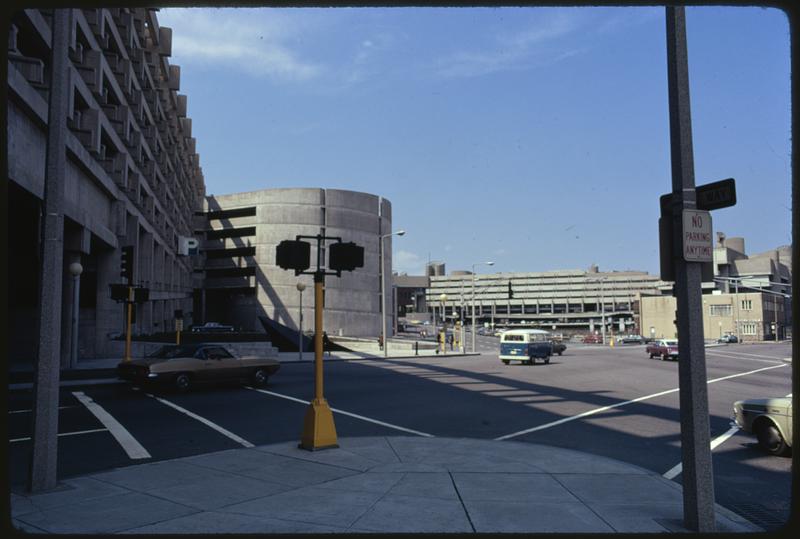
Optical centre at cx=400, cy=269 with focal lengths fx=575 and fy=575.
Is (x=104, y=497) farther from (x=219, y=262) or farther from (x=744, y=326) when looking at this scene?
(x=744, y=326)

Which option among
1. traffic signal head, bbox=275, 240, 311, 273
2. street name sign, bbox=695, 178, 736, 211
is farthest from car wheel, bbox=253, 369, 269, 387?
A: street name sign, bbox=695, 178, 736, 211

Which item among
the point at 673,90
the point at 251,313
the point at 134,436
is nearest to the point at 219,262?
the point at 251,313

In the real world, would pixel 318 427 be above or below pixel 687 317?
below

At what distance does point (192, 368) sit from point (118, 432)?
662 centimetres

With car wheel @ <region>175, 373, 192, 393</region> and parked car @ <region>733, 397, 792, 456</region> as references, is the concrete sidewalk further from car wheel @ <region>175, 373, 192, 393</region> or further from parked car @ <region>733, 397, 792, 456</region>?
car wheel @ <region>175, 373, 192, 393</region>

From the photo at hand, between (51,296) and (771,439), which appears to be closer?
(51,296)

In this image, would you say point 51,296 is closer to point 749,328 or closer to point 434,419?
point 434,419

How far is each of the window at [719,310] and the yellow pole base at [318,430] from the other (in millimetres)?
113238

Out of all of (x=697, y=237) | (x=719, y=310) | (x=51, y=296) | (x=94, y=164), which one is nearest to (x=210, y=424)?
(x=51, y=296)

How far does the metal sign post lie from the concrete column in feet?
23.1

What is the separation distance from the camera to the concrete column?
690 centimetres

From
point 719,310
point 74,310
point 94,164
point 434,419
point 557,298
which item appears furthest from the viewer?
point 557,298

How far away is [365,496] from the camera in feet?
21.7

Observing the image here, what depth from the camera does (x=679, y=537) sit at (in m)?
5.09
